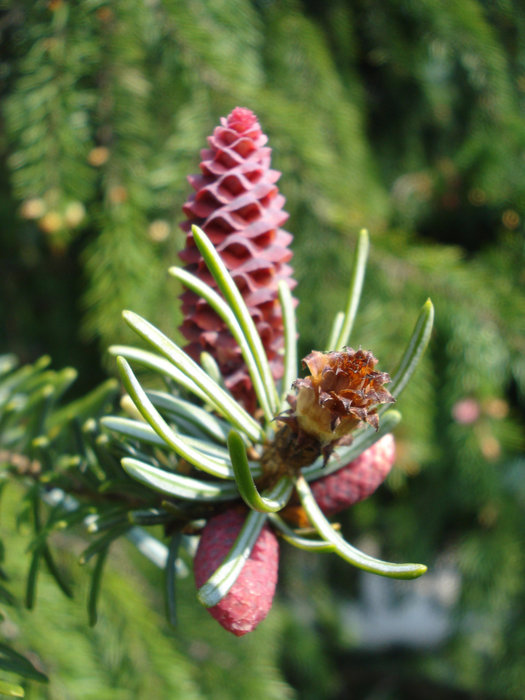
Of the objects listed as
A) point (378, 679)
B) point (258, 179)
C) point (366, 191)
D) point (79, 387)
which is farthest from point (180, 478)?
point (378, 679)

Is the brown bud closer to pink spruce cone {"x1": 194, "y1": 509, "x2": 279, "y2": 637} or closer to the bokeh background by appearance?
pink spruce cone {"x1": 194, "y1": 509, "x2": 279, "y2": 637}

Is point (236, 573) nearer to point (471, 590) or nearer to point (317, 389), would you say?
point (317, 389)

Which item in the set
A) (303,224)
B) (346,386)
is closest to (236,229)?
(346,386)

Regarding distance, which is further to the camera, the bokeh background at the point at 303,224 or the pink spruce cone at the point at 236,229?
the bokeh background at the point at 303,224

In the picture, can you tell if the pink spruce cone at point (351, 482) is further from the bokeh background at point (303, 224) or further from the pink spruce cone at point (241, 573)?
the bokeh background at point (303, 224)

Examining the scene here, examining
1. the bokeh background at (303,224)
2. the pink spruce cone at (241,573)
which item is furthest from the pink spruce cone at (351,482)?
the bokeh background at (303,224)

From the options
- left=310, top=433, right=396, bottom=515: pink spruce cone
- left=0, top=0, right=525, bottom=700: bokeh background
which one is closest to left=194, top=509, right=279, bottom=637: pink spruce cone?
left=310, top=433, right=396, bottom=515: pink spruce cone
